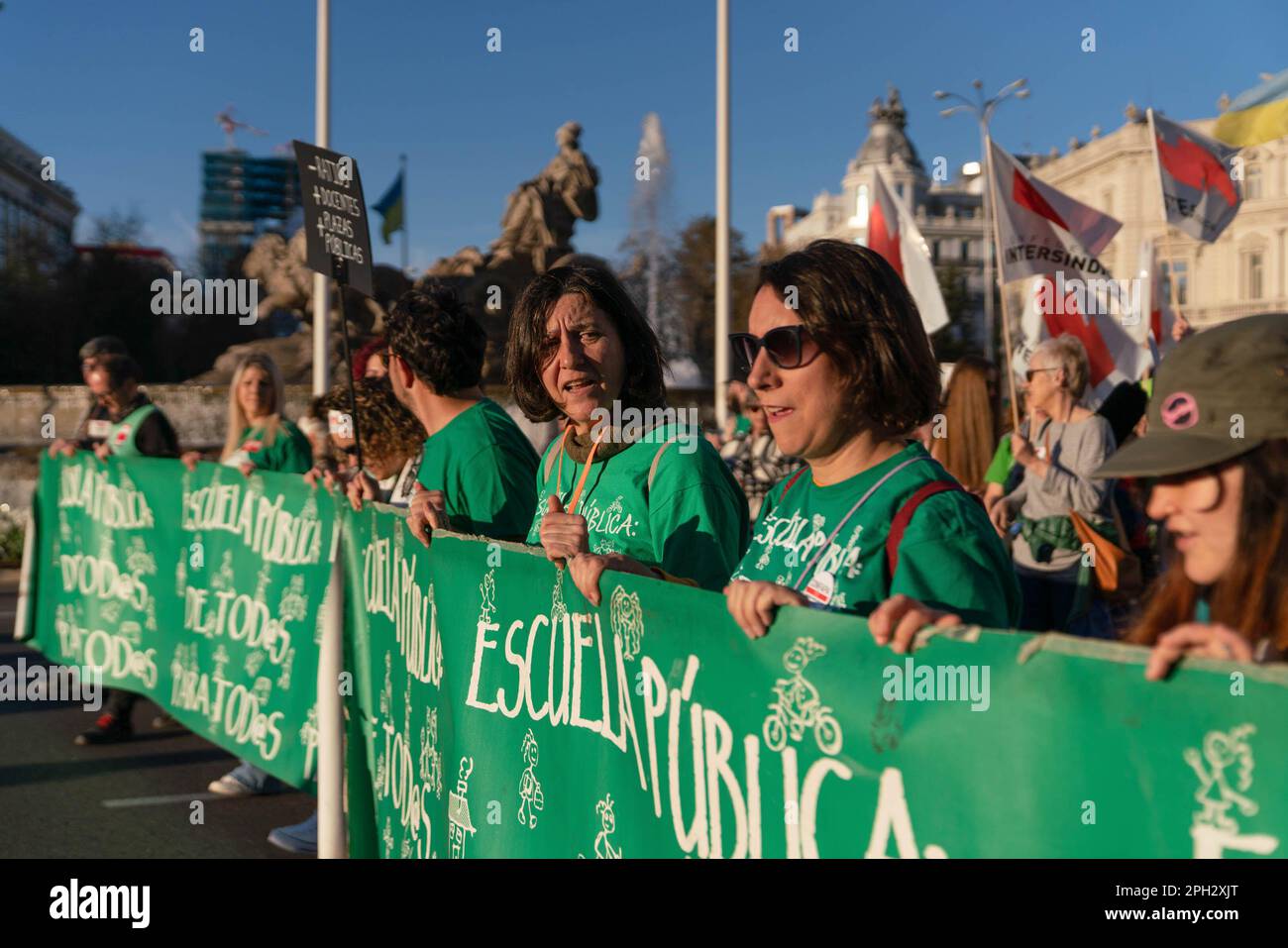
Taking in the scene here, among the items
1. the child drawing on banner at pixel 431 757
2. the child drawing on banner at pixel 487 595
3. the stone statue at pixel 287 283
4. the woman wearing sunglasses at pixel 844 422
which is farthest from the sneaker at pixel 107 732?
the stone statue at pixel 287 283

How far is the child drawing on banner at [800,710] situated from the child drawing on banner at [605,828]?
0.61 m

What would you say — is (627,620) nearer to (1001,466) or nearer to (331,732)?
(331,732)

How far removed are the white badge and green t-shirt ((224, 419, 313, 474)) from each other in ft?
15.9

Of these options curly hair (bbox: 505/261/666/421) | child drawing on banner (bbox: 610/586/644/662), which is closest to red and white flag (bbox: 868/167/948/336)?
curly hair (bbox: 505/261/666/421)

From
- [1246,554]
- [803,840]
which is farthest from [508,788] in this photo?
[1246,554]

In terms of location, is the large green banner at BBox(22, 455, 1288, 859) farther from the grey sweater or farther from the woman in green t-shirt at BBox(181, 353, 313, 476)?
the grey sweater

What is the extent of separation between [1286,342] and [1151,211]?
8308 centimetres

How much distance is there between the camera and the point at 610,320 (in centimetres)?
375

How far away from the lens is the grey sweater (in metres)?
6.28

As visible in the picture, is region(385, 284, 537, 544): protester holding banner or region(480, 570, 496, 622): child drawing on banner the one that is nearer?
region(480, 570, 496, 622): child drawing on banner

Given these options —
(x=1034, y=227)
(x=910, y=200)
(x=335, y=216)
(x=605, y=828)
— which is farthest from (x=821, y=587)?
(x=910, y=200)

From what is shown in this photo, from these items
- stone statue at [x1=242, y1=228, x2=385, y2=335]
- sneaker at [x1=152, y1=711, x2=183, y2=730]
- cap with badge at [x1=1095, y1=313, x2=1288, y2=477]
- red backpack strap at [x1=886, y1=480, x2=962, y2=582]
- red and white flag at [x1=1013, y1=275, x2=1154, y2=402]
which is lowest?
sneaker at [x1=152, y1=711, x2=183, y2=730]

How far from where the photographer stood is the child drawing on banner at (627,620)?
2705mm

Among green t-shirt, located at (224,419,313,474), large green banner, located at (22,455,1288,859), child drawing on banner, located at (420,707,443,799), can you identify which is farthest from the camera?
green t-shirt, located at (224,419,313,474)
